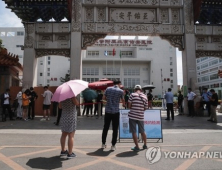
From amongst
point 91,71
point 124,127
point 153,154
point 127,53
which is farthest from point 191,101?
point 127,53

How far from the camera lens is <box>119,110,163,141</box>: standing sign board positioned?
636cm

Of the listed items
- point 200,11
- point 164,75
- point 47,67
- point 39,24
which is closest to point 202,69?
point 164,75

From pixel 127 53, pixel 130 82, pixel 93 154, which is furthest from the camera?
pixel 127 53

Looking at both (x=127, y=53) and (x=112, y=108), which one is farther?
(x=127, y=53)

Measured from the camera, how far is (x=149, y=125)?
21.1 feet

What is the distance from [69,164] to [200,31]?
1363cm

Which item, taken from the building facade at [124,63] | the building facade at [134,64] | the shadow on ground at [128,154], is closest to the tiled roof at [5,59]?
the shadow on ground at [128,154]

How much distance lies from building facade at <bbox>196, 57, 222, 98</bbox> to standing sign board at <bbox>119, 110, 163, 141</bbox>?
55.6 metres

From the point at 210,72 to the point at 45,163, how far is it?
220ft

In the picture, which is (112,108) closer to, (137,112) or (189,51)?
(137,112)

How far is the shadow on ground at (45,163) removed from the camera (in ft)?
13.7

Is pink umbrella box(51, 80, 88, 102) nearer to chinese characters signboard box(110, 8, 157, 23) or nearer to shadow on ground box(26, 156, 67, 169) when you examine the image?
shadow on ground box(26, 156, 67, 169)

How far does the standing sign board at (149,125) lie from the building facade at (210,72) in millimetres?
55645

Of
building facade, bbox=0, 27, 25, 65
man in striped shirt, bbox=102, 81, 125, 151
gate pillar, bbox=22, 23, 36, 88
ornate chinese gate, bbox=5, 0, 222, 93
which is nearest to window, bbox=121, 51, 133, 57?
building facade, bbox=0, 27, 25, 65
